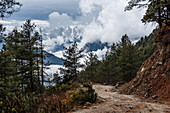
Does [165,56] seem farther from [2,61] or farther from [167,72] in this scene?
[2,61]

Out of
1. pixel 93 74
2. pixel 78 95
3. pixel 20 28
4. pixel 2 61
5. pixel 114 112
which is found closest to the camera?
pixel 114 112

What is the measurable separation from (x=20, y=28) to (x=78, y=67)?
13.6 m

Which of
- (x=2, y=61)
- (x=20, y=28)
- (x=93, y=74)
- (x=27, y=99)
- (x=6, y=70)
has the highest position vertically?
(x=20, y=28)

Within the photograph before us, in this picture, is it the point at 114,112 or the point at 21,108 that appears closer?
the point at 21,108

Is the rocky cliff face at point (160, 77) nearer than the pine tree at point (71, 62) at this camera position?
Yes

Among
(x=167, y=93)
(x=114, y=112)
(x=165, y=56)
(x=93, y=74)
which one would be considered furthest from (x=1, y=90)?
(x=93, y=74)

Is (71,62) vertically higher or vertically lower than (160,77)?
higher

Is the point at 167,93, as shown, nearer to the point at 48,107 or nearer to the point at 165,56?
the point at 165,56

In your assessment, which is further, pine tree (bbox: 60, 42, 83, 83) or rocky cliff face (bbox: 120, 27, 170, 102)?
pine tree (bbox: 60, 42, 83, 83)

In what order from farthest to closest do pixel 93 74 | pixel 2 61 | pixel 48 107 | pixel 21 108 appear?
pixel 93 74 < pixel 2 61 < pixel 48 107 < pixel 21 108

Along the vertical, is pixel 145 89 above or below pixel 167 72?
below

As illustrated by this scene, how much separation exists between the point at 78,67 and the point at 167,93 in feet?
63.1

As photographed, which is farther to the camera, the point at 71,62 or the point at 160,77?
the point at 71,62

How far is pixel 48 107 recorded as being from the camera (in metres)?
4.62
